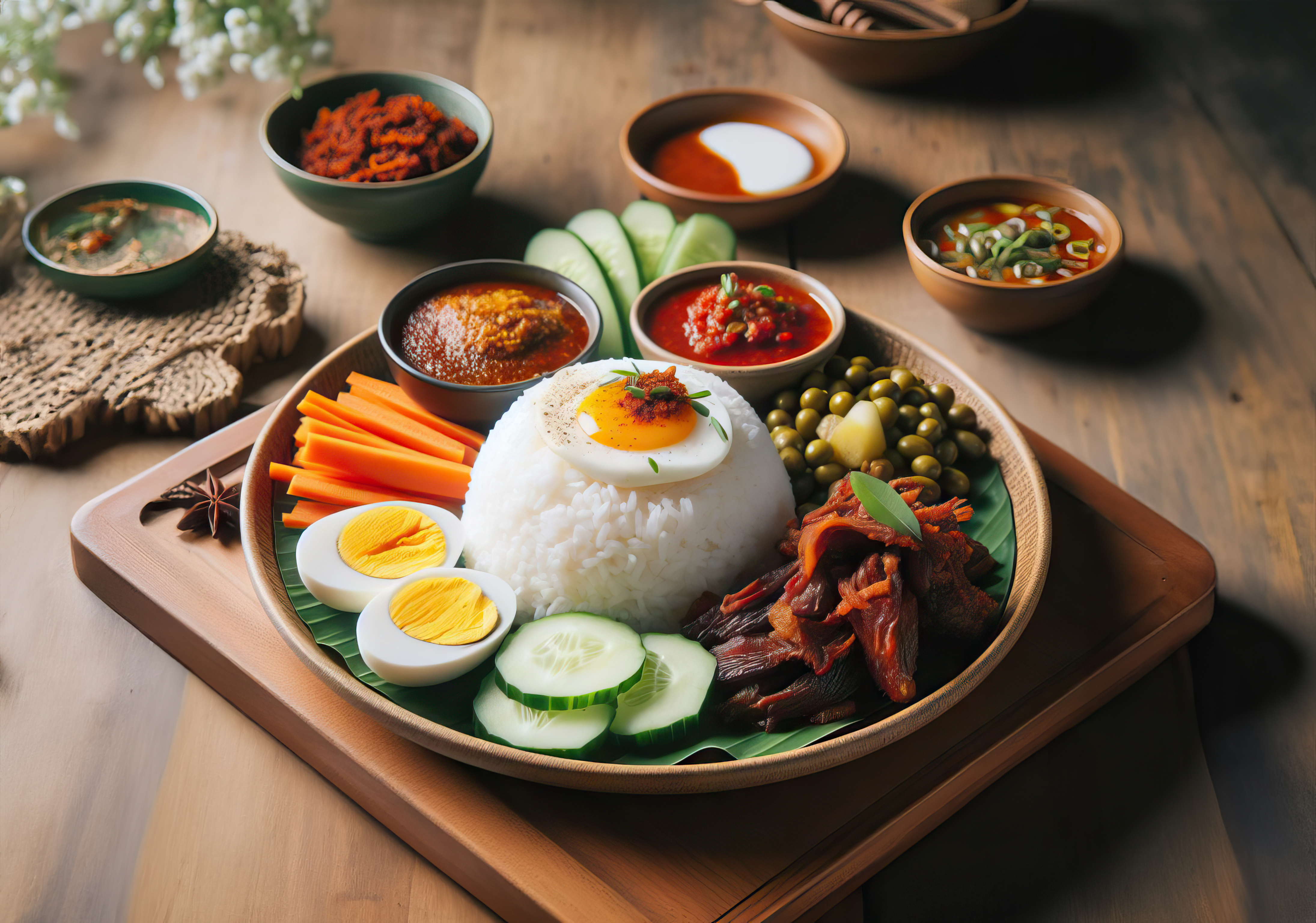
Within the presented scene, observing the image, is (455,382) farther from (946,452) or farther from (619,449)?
(946,452)

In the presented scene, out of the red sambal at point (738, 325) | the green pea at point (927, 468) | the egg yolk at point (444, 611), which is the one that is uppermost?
the red sambal at point (738, 325)

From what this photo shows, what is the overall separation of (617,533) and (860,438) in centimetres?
86

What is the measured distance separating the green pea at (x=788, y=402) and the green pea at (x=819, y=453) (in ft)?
0.66

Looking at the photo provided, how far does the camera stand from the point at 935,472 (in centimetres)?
306

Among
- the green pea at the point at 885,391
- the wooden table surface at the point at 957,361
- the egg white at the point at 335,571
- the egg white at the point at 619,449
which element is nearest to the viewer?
the wooden table surface at the point at 957,361

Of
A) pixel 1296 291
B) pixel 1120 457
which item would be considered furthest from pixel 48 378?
pixel 1296 291

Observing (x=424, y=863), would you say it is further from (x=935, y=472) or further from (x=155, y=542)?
(x=935, y=472)

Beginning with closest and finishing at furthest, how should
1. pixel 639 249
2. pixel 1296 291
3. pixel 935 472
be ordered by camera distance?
pixel 935 472 < pixel 639 249 < pixel 1296 291

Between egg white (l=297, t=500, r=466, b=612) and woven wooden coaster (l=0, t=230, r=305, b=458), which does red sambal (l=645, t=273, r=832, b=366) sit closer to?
egg white (l=297, t=500, r=466, b=612)

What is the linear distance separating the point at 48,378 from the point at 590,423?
2197 millimetres

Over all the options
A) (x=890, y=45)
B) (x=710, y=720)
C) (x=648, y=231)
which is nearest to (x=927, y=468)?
(x=710, y=720)

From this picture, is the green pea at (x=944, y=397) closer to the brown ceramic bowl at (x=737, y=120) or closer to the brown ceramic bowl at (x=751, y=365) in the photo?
the brown ceramic bowl at (x=751, y=365)

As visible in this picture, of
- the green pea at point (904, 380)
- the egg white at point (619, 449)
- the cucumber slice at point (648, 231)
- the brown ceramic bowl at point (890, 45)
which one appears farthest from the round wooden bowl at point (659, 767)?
the brown ceramic bowl at point (890, 45)

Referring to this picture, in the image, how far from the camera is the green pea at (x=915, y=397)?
3268 mm
